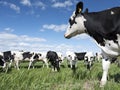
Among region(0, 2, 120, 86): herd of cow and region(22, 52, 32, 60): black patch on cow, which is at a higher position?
region(0, 2, 120, 86): herd of cow

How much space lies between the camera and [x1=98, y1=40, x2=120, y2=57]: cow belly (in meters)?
7.74

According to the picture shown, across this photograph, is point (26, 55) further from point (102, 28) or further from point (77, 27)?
point (102, 28)

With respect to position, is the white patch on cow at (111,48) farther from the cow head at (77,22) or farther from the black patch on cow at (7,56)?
the black patch on cow at (7,56)

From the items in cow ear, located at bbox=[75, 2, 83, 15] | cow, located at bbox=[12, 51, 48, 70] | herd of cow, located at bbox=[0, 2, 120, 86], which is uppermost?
cow ear, located at bbox=[75, 2, 83, 15]

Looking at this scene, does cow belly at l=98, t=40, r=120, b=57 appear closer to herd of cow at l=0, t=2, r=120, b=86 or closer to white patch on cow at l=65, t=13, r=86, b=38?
herd of cow at l=0, t=2, r=120, b=86

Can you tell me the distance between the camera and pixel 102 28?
8109 mm

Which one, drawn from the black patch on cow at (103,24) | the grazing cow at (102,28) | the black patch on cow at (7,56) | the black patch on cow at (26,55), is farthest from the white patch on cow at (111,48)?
the black patch on cow at (26,55)

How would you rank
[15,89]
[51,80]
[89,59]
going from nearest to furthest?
1. [15,89]
2. [51,80]
3. [89,59]

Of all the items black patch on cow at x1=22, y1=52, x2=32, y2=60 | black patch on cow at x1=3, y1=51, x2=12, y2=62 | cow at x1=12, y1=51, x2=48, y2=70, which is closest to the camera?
black patch on cow at x1=3, y1=51, x2=12, y2=62

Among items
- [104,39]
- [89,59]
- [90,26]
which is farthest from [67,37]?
[89,59]

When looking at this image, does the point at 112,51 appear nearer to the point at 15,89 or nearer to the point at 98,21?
the point at 98,21

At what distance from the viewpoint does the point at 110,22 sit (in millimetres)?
7836

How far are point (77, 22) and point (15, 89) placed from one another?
3.73m

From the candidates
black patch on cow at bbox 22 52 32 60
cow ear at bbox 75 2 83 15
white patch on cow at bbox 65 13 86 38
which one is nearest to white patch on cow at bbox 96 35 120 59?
white patch on cow at bbox 65 13 86 38
